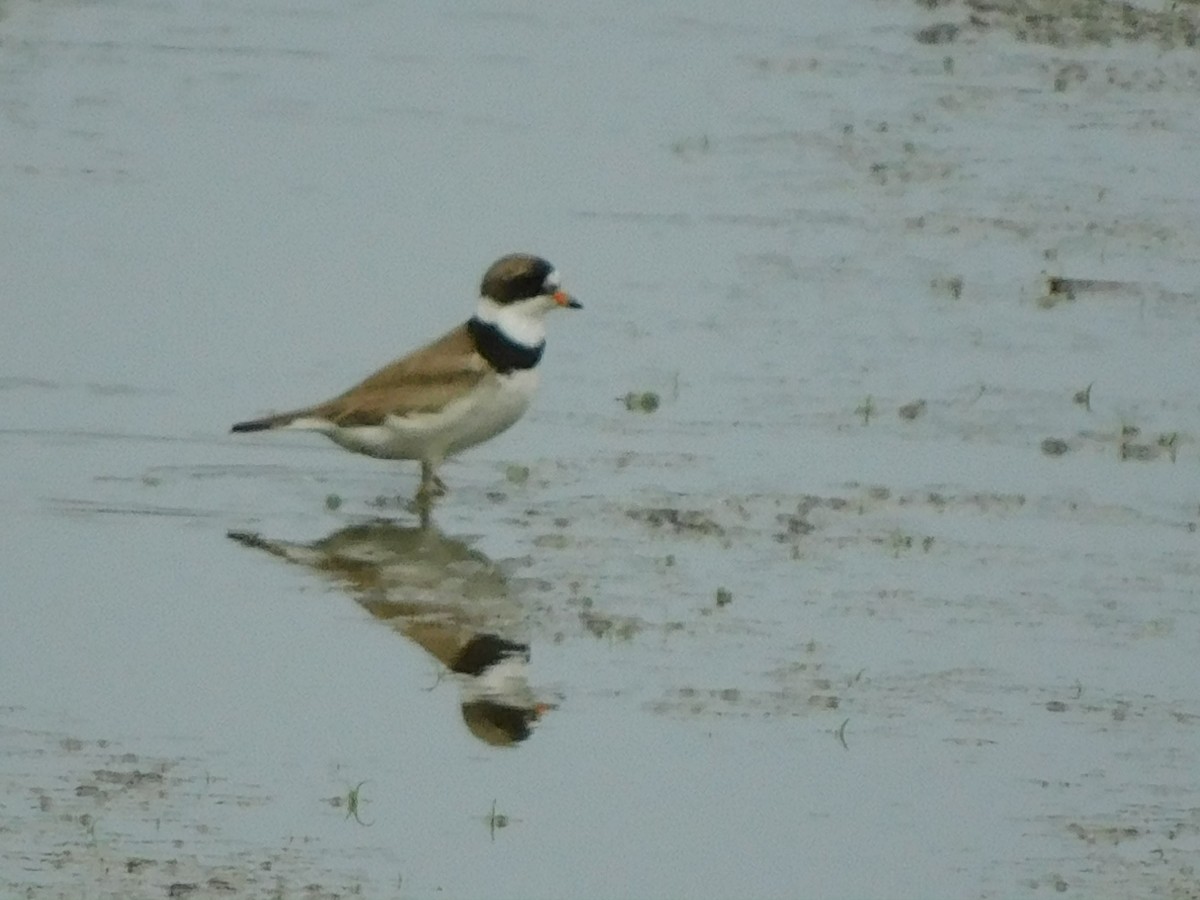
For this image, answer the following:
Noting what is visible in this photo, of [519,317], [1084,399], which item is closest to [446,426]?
[519,317]

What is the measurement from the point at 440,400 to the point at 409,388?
0.14m

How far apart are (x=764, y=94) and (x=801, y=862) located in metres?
13.5

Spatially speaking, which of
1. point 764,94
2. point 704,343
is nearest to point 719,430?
point 704,343

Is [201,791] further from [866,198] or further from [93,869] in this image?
[866,198]

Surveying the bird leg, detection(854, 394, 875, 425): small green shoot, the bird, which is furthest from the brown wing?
detection(854, 394, 875, 425): small green shoot

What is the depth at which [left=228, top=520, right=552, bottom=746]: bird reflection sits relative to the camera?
372 inches

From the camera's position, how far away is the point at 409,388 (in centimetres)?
1203

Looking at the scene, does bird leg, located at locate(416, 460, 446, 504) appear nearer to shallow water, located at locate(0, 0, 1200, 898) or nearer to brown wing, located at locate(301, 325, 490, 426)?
shallow water, located at locate(0, 0, 1200, 898)

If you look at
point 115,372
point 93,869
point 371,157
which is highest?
point 371,157

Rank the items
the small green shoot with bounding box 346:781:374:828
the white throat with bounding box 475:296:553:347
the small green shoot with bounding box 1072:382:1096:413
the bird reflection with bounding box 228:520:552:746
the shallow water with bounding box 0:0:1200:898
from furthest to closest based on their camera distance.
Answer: the small green shoot with bounding box 1072:382:1096:413 < the white throat with bounding box 475:296:553:347 < the bird reflection with bounding box 228:520:552:746 < the shallow water with bounding box 0:0:1200:898 < the small green shoot with bounding box 346:781:374:828

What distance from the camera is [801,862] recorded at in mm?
→ 8438

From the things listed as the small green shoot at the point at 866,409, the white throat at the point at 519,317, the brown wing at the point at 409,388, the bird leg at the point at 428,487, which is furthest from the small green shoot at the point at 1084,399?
the bird leg at the point at 428,487

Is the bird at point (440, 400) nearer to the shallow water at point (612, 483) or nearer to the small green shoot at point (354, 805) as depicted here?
the shallow water at point (612, 483)

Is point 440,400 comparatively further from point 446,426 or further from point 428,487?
point 428,487
